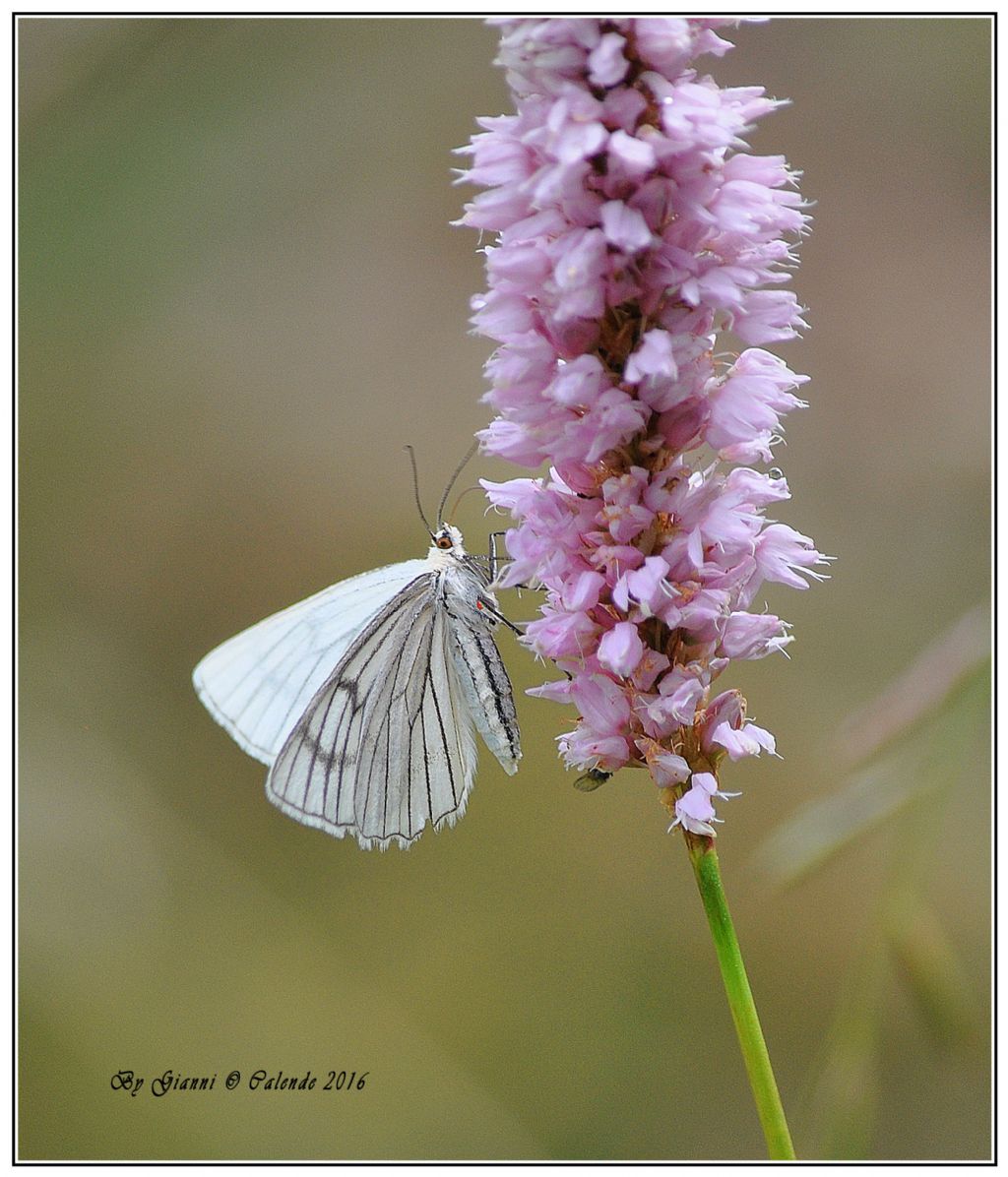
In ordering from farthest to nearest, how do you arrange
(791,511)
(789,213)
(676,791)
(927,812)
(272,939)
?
(791,511) → (272,939) → (927,812) → (676,791) → (789,213)

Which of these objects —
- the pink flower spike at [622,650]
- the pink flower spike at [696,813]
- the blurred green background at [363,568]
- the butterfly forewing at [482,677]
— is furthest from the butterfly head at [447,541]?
the blurred green background at [363,568]

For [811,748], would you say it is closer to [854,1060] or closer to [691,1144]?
[691,1144]

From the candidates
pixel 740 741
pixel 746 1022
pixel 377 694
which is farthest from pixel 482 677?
pixel 746 1022

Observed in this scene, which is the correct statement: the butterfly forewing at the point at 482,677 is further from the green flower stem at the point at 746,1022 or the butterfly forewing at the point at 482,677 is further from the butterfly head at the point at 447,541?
the green flower stem at the point at 746,1022

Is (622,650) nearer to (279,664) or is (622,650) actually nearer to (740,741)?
(740,741)

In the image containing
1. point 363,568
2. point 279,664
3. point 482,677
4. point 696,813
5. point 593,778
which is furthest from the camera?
point 363,568

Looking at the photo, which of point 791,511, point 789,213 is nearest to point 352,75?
point 791,511

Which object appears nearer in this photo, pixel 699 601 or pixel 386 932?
pixel 699 601
